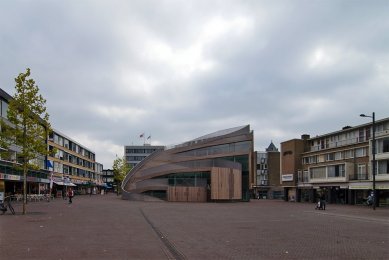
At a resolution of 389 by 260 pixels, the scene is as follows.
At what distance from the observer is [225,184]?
59.0m

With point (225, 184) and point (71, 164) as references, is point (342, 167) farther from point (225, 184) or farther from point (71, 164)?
point (71, 164)

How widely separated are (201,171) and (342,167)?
→ 21278mm

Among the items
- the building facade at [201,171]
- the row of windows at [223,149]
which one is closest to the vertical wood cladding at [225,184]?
the building facade at [201,171]

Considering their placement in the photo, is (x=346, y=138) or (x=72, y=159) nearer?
(x=346, y=138)

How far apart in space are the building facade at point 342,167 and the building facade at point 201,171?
1223 centimetres

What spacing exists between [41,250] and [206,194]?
47072 millimetres

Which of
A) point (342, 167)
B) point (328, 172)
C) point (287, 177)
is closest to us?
point (342, 167)

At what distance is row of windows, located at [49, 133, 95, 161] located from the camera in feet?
312

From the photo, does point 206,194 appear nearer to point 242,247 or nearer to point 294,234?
point 294,234

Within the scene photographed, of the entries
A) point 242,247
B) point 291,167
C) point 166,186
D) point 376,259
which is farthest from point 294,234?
point 291,167

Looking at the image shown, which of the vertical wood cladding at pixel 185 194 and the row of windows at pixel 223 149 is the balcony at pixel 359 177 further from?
the vertical wood cladding at pixel 185 194

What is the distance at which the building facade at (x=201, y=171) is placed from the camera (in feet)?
192

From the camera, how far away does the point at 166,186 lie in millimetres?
63844

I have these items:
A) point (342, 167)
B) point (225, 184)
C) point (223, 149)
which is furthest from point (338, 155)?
point (225, 184)
